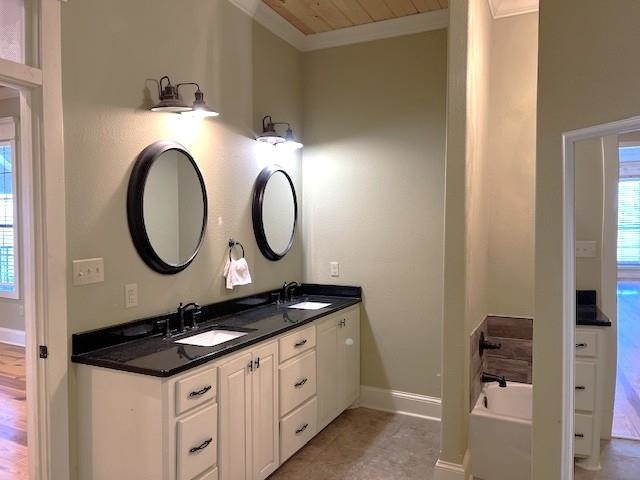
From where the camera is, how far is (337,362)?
11.2 feet

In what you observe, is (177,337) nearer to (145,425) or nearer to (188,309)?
(188,309)

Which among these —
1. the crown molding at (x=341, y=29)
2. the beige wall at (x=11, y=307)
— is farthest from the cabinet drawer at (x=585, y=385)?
the beige wall at (x=11, y=307)

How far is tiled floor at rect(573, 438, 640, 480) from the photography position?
1.67 meters

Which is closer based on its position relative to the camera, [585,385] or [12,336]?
[585,385]

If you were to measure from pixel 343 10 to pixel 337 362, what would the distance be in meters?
2.52

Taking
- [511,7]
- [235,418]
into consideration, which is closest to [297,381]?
[235,418]

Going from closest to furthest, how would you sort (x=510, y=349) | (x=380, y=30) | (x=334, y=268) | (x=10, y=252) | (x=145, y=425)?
(x=145, y=425)
(x=510, y=349)
(x=380, y=30)
(x=334, y=268)
(x=10, y=252)

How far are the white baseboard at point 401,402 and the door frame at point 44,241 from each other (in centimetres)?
233

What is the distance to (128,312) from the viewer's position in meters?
2.36

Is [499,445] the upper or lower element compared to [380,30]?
lower

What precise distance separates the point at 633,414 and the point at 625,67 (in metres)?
1.21

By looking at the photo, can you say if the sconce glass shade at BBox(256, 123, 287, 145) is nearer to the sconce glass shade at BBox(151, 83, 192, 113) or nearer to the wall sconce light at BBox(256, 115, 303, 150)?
the wall sconce light at BBox(256, 115, 303, 150)

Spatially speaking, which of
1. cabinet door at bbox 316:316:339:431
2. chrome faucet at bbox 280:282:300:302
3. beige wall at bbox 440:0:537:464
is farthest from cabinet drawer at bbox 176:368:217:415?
chrome faucet at bbox 280:282:300:302

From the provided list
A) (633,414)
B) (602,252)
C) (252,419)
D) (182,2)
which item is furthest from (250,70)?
(633,414)
